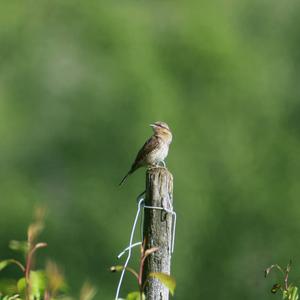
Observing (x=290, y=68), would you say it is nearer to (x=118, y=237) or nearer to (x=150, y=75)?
A: (x=150, y=75)

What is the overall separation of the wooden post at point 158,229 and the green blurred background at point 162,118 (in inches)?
1042

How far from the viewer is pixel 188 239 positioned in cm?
3400

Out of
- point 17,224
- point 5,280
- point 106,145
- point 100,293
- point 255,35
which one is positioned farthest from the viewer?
point 255,35

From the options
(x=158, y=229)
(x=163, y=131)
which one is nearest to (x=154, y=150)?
(x=163, y=131)

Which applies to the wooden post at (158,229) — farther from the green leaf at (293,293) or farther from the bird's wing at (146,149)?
the bird's wing at (146,149)

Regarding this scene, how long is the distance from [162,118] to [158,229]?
2650 cm

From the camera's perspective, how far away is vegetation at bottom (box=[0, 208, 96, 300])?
3121mm

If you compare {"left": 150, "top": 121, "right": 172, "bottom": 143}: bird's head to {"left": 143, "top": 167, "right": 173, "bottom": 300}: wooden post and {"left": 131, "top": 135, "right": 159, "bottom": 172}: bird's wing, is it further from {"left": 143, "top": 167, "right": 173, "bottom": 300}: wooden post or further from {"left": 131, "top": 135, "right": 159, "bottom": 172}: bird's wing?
{"left": 143, "top": 167, "right": 173, "bottom": 300}: wooden post

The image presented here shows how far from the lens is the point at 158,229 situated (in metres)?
5.18

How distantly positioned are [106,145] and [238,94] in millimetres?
4808

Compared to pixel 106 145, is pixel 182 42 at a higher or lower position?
higher

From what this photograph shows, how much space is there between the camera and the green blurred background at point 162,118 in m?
33.2

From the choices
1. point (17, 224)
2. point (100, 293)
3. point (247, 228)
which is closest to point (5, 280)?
point (100, 293)

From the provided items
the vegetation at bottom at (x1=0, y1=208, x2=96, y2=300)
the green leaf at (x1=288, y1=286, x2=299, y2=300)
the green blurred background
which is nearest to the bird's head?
the green leaf at (x1=288, y1=286, x2=299, y2=300)
